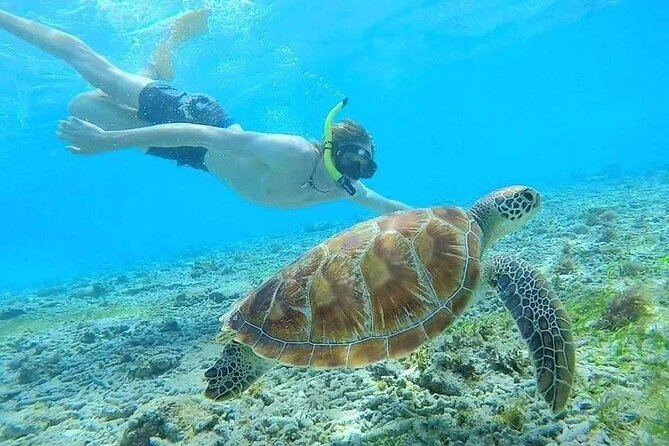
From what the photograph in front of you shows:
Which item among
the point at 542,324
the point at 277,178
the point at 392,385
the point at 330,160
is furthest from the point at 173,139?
the point at 542,324

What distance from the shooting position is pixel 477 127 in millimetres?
112000

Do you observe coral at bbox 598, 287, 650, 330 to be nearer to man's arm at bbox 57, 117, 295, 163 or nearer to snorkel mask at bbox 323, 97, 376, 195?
snorkel mask at bbox 323, 97, 376, 195

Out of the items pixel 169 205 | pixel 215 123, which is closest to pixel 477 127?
pixel 169 205

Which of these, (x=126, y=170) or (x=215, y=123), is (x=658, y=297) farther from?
(x=126, y=170)

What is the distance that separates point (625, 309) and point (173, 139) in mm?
4881

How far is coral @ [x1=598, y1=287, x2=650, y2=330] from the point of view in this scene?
3.56 meters

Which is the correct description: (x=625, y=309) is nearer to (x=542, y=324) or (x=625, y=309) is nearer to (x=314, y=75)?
(x=542, y=324)

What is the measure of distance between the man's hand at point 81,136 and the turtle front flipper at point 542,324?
13.8ft

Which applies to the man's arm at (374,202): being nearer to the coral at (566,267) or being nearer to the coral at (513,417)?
the coral at (566,267)

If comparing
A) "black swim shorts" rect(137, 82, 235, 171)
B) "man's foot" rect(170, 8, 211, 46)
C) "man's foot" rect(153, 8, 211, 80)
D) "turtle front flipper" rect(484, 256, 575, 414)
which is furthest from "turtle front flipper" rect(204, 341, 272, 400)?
"man's foot" rect(170, 8, 211, 46)

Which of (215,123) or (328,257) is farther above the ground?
(215,123)

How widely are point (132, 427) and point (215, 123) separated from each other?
4820mm

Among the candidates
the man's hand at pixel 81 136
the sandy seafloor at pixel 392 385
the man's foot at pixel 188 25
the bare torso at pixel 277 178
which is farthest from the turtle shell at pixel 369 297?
the man's foot at pixel 188 25

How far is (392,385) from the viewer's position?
3.16 metres
